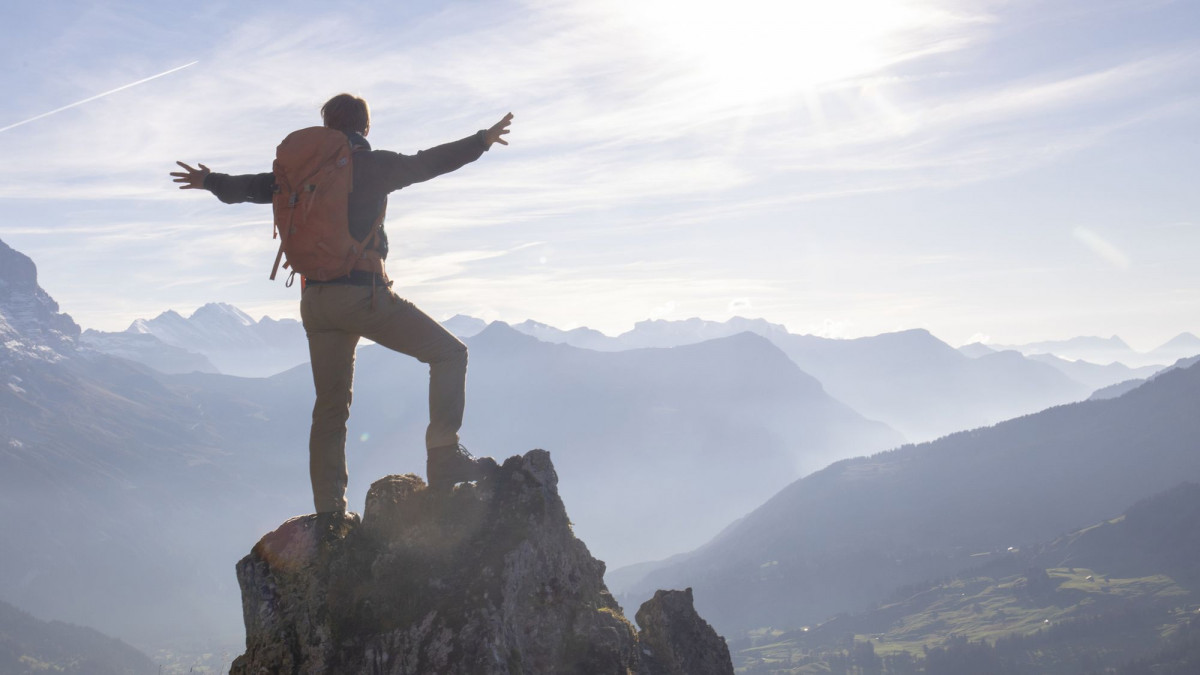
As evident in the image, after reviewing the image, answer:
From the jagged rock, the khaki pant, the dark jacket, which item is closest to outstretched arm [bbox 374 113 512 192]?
A: the dark jacket

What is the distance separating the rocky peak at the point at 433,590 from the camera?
10.4 metres

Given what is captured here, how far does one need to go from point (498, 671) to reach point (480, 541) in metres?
1.92

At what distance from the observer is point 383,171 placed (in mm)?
10406

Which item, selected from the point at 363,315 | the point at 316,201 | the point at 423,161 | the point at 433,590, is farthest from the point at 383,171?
the point at 433,590

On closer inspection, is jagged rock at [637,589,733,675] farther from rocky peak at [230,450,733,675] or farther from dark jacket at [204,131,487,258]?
dark jacket at [204,131,487,258]

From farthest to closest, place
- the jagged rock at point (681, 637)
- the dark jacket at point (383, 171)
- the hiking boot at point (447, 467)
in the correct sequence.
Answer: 1. the jagged rock at point (681, 637)
2. the hiking boot at point (447, 467)
3. the dark jacket at point (383, 171)

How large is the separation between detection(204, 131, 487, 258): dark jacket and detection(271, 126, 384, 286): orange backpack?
136 millimetres

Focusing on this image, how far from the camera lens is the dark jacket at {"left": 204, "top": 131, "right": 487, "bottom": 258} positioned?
409 inches

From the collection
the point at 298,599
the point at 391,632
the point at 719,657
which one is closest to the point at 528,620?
the point at 391,632

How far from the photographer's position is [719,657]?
56.4 ft

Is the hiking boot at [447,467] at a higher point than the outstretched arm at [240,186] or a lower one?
lower

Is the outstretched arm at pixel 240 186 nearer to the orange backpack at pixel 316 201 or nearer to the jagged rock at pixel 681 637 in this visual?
the orange backpack at pixel 316 201

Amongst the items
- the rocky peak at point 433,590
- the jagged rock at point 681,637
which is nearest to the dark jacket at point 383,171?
the rocky peak at point 433,590

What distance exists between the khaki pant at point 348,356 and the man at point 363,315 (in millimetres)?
14
